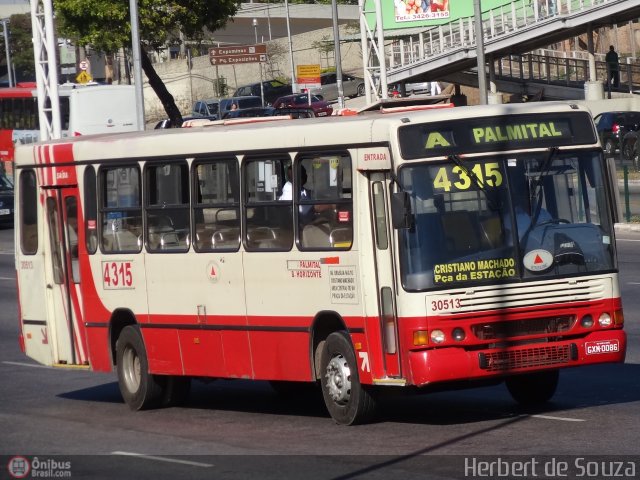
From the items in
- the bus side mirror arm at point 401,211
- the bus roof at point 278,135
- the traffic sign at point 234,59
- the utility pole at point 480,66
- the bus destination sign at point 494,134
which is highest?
the traffic sign at point 234,59

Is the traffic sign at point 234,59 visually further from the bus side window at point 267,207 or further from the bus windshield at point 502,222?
the bus windshield at point 502,222

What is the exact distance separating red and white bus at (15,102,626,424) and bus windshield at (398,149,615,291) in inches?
0.5

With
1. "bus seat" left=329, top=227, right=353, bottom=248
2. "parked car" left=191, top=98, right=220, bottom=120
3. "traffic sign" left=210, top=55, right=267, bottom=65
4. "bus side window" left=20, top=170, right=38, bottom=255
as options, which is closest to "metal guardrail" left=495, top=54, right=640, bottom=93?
"traffic sign" left=210, top=55, right=267, bottom=65

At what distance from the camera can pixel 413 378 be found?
10.6m

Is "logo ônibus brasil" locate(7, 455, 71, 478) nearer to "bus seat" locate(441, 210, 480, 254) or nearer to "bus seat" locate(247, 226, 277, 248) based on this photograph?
"bus seat" locate(247, 226, 277, 248)

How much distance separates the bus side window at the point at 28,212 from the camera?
14750mm

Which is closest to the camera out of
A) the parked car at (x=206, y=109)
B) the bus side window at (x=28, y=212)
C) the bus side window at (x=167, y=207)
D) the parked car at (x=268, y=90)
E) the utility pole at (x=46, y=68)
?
the bus side window at (x=167, y=207)

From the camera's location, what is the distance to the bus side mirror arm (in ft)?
34.8

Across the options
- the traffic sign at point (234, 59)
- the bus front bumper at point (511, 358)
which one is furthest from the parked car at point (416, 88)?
the bus front bumper at point (511, 358)

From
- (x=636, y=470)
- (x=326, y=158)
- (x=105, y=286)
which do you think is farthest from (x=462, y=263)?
(x=105, y=286)

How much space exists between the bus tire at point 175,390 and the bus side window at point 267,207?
2.04 m

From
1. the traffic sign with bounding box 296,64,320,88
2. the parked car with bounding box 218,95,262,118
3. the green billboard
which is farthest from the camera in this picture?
the parked car with bounding box 218,95,262,118

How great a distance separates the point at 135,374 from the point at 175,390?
1.35 feet

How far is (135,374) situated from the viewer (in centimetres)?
1351
